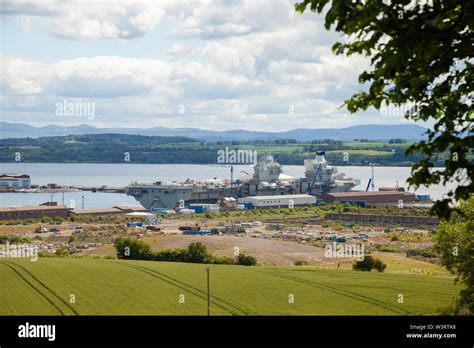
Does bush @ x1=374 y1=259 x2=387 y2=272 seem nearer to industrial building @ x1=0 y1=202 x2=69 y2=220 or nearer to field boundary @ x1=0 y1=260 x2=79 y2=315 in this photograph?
field boundary @ x1=0 y1=260 x2=79 y2=315

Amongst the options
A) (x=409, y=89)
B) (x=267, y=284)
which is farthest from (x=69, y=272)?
(x=409, y=89)

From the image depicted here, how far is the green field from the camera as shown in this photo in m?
19.2

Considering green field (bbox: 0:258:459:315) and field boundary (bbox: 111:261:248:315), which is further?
field boundary (bbox: 111:261:248:315)

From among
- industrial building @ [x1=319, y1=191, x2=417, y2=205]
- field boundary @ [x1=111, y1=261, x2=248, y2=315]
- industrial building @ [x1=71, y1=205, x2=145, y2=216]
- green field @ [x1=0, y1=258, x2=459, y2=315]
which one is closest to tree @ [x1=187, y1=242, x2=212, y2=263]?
green field @ [x1=0, y1=258, x2=459, y2=315]

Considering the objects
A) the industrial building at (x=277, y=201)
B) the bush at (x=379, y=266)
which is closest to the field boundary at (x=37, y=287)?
the bush at (x=379, y=266)

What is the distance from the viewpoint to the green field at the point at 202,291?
62.9ft

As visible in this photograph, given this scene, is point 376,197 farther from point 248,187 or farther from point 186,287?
point 186,287

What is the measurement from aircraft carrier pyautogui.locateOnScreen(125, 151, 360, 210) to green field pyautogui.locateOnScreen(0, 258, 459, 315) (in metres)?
62.8

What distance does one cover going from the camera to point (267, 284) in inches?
942

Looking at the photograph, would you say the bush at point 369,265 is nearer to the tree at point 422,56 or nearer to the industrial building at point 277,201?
the tree at point 422,56

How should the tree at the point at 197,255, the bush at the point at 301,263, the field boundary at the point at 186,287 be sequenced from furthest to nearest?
the bush at the point at 301,263
the tree at the point at 197,255
the field boundary at the point at 186,287

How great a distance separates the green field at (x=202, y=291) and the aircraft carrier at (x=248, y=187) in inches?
2472

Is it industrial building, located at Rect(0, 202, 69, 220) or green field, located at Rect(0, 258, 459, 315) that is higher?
green field, located at Rect(0, 258, 459, 315)

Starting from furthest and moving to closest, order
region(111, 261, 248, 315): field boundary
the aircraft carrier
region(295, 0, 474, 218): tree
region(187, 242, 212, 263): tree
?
the aircraft carrier, region(187, 242, 212, 263): tree, region(111, 261, 248, 315): field boundary, region(295, 0, 474, 218): tree
